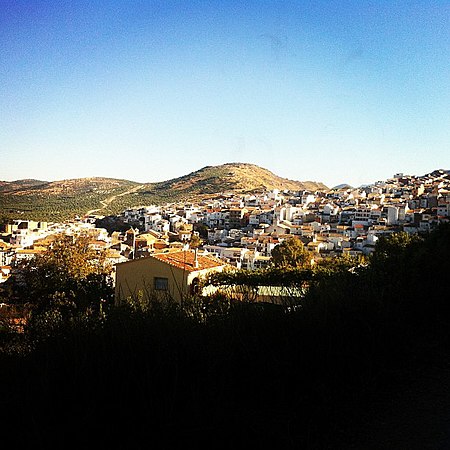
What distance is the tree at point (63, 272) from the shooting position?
19.2m

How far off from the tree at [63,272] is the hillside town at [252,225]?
11.7m

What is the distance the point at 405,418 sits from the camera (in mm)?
2691

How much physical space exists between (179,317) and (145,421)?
2.66 feet

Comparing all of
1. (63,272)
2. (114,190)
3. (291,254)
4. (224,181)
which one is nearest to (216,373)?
(63,272)

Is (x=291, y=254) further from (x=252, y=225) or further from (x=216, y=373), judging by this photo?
(x=252, y=225)

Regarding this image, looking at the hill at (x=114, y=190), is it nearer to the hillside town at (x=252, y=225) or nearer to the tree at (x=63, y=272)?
the hillside town at (x=252, y=225)

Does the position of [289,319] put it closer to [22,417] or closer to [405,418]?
[405,418]

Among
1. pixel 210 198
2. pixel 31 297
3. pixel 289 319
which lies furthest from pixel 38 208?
pixel 289 319

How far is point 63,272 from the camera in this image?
67.5 ft

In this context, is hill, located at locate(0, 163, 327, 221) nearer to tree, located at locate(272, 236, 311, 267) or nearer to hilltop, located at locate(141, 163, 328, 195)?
hilltop, located at locate(141, 163, 328, 195)

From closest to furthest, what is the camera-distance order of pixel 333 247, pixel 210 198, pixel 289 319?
1. pixel 289 319
2. pixel 333 247
3. pixel 210 198

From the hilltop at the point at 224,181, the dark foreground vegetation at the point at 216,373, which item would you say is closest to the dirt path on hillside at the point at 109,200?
the hilltop at the point at 224,181

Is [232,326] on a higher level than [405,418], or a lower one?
higher

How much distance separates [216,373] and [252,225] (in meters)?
69.1
